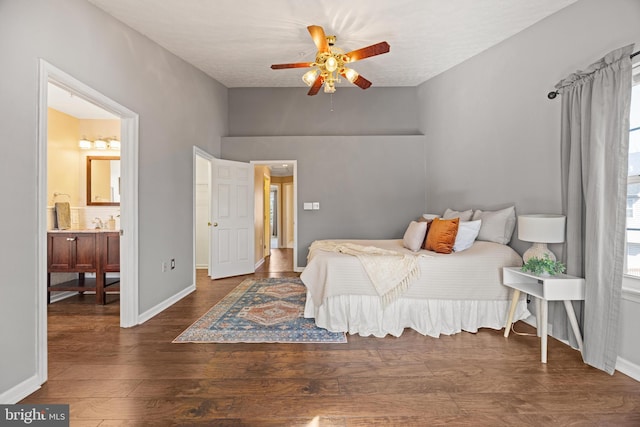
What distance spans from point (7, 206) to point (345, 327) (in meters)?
2.53

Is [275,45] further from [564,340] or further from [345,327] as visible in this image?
[564,340]

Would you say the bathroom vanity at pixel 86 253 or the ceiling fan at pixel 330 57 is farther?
the bathroom vanity at pixel 86 253

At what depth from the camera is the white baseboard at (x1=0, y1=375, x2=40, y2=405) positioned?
1.72 m

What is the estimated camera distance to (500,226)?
319 centimetres

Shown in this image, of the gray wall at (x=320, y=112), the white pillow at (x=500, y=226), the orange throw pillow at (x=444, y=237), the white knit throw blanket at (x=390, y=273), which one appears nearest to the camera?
the white knit throw blanket at (x=390, y=273)

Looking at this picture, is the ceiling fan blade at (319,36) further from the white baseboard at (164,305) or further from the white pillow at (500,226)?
the white baseboard at (164,305)

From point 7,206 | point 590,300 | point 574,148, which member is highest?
point 574,148

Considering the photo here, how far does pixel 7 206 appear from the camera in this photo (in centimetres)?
177

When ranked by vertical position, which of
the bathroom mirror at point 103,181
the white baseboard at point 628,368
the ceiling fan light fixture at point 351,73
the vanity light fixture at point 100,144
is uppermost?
the ceiling fan light fixture at point 351,73

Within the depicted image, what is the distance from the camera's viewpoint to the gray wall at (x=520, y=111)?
238 centimetres

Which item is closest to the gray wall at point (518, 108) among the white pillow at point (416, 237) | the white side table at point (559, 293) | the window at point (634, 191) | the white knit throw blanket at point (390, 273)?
the window at point (634, 191)

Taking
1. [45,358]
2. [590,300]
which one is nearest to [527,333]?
[590,300]

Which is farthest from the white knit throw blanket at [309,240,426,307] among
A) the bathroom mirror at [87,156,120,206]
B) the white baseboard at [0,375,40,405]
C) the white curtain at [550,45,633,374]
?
the bathroom mirror at [87,156,120,206]

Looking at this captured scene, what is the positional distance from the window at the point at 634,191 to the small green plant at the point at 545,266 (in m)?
0.40
